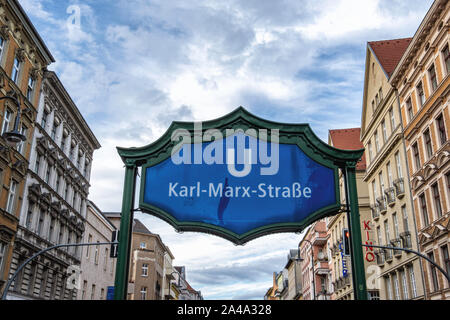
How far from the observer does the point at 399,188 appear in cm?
3422

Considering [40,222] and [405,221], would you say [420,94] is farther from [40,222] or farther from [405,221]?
[40,222]

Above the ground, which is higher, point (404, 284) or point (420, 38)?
point (420, 38)

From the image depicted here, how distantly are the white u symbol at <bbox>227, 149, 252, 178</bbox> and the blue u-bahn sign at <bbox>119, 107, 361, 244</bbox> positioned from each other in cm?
2

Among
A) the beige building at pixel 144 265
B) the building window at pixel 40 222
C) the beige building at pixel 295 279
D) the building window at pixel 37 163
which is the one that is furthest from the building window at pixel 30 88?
the beige building at pixel 295 279

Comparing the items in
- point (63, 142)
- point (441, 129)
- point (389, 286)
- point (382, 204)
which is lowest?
point (389, 286)

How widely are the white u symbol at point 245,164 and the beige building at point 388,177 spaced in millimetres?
26264

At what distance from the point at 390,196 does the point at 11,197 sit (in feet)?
88.1

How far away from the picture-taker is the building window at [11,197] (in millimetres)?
27950

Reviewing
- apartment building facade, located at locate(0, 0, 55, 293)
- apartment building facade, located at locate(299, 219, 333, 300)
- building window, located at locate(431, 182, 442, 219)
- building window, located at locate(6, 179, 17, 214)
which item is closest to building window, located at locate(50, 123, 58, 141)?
apartment building facade, located at locate(0, 0, 55, 293)

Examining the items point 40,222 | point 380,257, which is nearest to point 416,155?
point 380,257

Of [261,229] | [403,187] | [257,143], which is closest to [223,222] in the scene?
[261,229]

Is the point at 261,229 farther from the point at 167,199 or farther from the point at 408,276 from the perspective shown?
the point at 408,276

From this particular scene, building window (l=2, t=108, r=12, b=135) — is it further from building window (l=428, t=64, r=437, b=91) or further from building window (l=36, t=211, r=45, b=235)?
building window (l=428, t=64, r=437, b=91)

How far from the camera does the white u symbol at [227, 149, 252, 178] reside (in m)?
7.48
